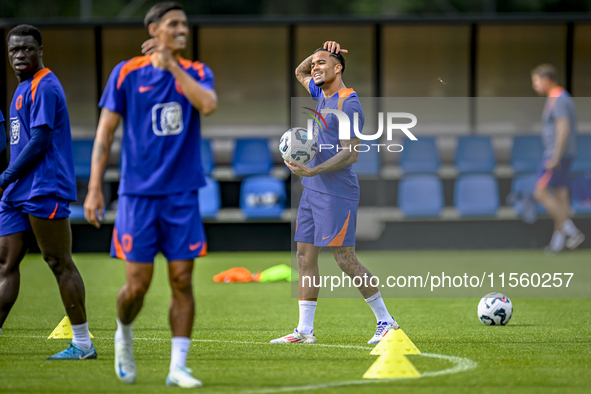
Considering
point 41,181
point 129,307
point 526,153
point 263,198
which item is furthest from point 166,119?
point 526,153

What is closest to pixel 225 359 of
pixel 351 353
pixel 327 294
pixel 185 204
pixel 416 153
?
pixel 351 353

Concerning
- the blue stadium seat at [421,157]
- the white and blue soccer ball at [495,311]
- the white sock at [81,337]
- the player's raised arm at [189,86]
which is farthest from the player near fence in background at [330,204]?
the blue stadium seat at [421,157]

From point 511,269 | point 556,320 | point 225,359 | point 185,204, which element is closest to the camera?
point 185,204

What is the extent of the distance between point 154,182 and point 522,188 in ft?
41.7

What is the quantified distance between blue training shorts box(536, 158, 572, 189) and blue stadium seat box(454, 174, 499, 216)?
3.44 ft

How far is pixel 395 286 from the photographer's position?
10664 millimetres

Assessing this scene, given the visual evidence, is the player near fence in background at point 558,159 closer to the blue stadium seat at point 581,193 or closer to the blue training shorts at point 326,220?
the blue stadium seat at point 581,193

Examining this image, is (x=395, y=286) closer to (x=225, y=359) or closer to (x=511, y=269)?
(x=511, y=269)

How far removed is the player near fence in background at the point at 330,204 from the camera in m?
6.45

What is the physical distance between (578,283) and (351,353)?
583 cm

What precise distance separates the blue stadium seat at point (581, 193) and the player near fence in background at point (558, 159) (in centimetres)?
89

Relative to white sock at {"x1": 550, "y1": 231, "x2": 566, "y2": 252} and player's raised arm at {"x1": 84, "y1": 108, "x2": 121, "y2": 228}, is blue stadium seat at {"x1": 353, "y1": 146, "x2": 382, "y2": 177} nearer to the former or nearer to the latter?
white sock at {"x1": 550, "y1": 231, "x2": 566, "y2": 252}

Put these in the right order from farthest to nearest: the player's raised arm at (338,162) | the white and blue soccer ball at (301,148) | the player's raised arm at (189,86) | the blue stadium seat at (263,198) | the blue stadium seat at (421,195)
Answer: the blue stadium seat at (421,195) < the blue stadium seat at (263,198) < the white and blue soccer ball at (301,148) < the player's raised arm at (338,162) < the player's raised arm at (189,86)

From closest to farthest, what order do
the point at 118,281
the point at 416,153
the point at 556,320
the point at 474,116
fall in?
the point at 556,320, the point at 118,281, the point at 416,153, the point at 474,116
